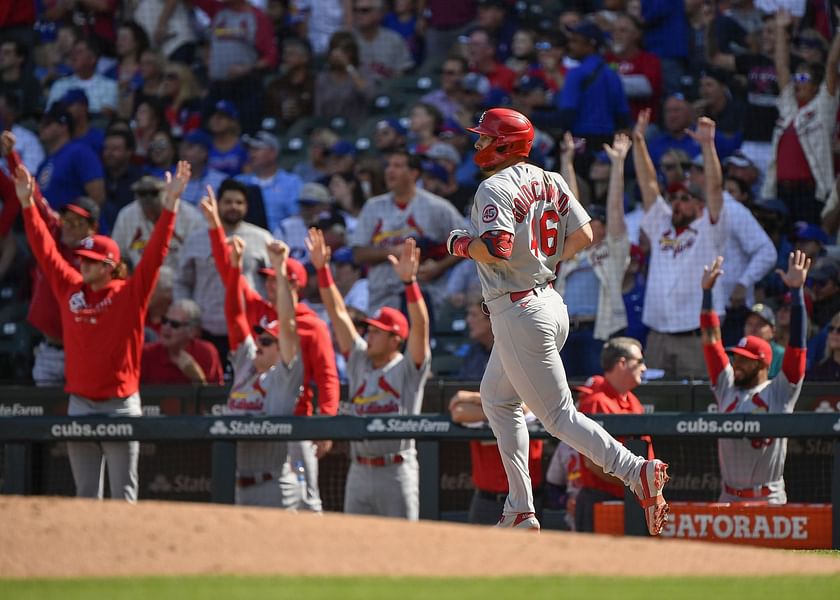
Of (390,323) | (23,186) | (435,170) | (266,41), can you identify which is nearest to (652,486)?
(390,323)

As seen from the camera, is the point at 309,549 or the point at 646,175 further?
the point at 646,175

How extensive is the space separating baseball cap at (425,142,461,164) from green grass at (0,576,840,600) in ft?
22.0

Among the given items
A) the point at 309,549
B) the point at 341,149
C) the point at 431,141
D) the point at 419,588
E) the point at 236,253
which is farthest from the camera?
the point at 341,149

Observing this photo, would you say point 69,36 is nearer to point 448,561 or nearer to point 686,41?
point 686,41

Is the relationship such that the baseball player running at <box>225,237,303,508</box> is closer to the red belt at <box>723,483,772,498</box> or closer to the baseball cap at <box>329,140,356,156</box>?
the red belt at <box>723,483,772,498</box>

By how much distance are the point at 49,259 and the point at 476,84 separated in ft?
16.7

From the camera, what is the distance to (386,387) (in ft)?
24.4

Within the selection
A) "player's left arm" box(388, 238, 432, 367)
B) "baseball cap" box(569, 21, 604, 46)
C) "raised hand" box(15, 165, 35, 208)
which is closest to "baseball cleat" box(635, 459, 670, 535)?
"player's left arm" box(388, 238, 432, 367)

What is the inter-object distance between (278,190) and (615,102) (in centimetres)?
275

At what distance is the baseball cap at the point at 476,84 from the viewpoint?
11273 millimetres

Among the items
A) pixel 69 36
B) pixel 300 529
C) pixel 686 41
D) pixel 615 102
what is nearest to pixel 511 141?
pixel 300 529

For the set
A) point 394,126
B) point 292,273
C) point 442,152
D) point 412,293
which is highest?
point 394,126

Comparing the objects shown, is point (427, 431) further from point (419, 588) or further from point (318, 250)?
point (419, 588)

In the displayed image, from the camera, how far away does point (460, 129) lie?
35.9ft
